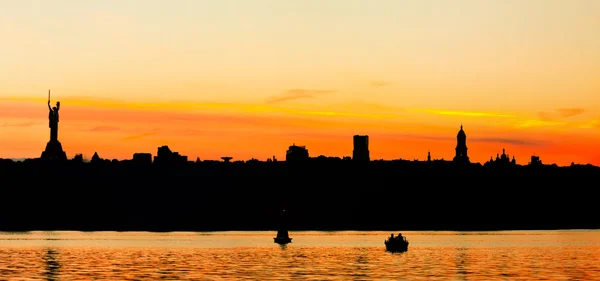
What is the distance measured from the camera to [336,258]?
17388 centimetres

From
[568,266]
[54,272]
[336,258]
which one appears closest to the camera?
[54,272]

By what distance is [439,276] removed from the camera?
122125 mm

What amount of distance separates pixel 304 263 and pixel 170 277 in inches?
1456

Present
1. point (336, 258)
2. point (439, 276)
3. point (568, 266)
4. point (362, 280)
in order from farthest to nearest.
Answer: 1. point (336, 258)
2. point (568, 266)
3. point (439, 276)
4. point (362, 280)

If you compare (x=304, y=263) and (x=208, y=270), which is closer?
(x=208, y=270)

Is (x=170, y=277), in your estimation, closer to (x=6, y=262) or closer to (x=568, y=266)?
(x=6, y=262)

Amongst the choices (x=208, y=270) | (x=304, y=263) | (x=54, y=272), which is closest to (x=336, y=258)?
(x=304, y=263)

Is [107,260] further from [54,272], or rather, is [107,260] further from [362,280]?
[362,280]

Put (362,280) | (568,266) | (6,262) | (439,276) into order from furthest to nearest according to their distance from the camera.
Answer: (6,262), (568,266), (439,276), (362,280)

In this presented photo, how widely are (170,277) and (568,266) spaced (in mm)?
56218

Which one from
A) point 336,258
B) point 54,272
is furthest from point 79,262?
point 336,258

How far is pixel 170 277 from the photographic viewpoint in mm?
118188

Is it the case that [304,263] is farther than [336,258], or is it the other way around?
[336,258]

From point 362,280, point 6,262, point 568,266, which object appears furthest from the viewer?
point 6,262
